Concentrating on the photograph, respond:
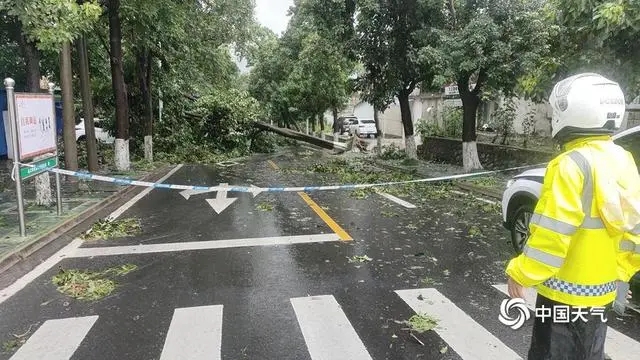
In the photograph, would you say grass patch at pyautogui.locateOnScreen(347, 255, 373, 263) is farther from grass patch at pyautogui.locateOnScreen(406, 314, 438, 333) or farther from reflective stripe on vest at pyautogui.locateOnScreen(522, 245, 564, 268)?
reflective stripe on vest at pyautogui.locateOnScreen(522, 245, 564, 268)

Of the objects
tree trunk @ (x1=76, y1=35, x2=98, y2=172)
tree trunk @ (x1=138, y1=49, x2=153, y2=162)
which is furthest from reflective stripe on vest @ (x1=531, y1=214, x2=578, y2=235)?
tree trunk @ (x1=138, y1=49, x2=153, y2=162)

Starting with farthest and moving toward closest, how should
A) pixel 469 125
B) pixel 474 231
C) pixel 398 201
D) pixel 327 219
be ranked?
pixel 469 125, pixel 398 201, pixel 327 219, pixel 474 231

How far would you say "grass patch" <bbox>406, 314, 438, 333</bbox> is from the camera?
14.6ft

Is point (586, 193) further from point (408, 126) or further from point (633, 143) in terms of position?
point (408, 126)

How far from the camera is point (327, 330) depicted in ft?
14.5

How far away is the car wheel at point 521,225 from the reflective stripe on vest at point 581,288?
385cm

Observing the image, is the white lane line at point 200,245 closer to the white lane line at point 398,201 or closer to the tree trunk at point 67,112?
the white lane line at point 398,201

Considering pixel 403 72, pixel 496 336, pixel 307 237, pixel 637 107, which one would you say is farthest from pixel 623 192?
pixel 403 72

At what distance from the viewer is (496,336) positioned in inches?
170

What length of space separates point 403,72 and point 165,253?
13.4 meters

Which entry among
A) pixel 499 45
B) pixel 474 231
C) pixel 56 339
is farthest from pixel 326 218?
pixel 499 45

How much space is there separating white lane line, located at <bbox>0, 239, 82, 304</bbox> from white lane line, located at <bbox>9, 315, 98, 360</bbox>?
1134 mm

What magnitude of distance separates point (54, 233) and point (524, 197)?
689cm

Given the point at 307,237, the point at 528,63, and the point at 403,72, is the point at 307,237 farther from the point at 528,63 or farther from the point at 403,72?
the point at 403,72
